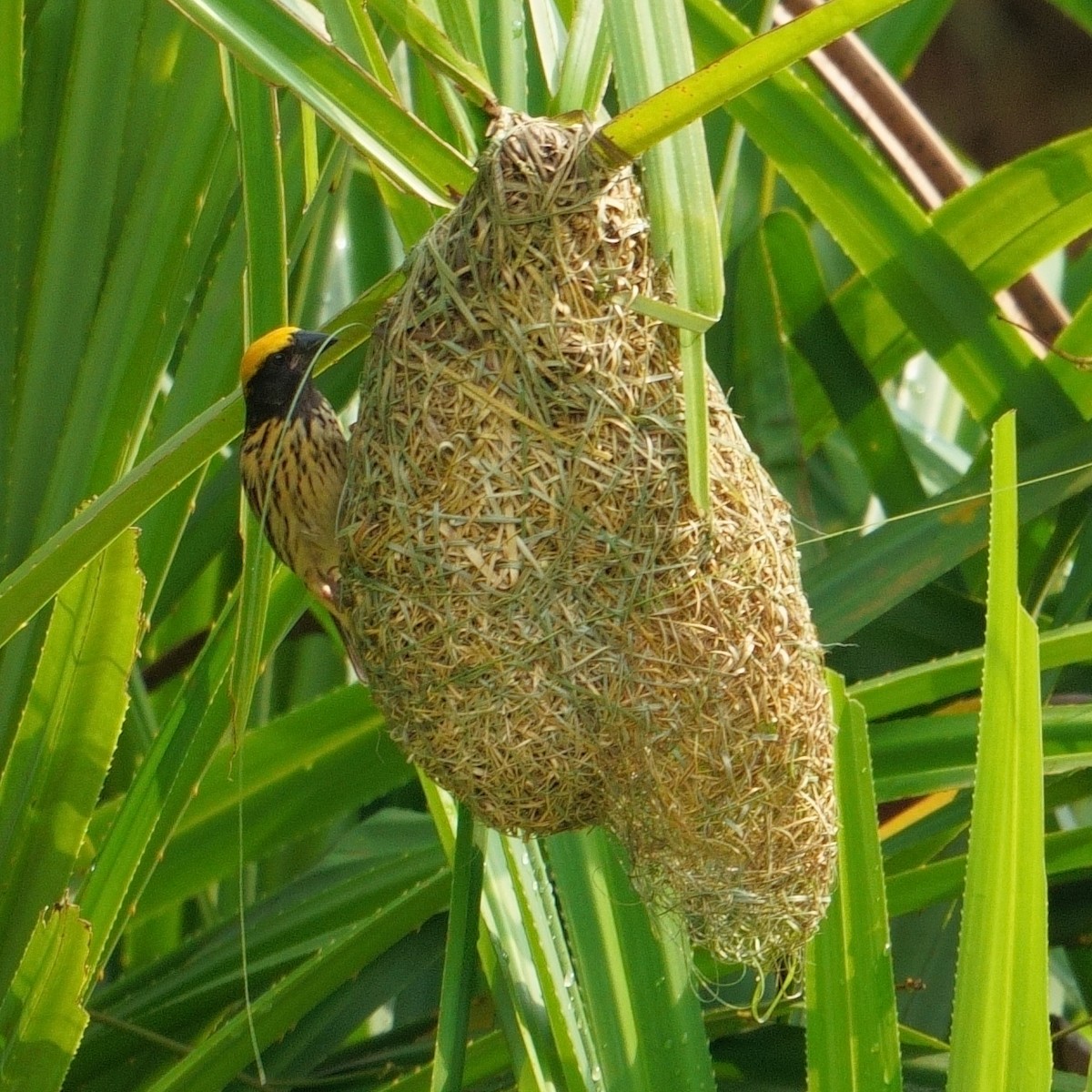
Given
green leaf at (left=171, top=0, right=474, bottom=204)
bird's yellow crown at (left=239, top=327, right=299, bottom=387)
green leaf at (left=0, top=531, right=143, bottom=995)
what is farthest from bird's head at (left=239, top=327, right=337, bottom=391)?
green leaf at (left=171, top=0, right=474, bottom=204)

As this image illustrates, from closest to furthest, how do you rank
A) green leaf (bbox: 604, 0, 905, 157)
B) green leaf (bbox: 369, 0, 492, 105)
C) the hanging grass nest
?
green leaf (bbox: 604, 0, 905, 157) → green leaf (bbox: 369, 0, 492, 105) → the hanging grass nest

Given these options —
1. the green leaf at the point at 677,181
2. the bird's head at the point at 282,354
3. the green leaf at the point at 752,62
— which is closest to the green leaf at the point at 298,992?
the bird's head at the point at 282,354

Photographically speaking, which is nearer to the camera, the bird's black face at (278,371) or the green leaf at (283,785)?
the bird's black face at (278,371)

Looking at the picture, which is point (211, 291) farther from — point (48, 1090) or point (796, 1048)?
point (796, 1048)

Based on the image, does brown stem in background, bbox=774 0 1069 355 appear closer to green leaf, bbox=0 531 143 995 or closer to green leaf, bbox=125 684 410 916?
green leaf, bbox=125 684 410 916

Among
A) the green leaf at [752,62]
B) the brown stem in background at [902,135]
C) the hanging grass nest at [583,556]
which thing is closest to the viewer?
the green leaf at [752,62]

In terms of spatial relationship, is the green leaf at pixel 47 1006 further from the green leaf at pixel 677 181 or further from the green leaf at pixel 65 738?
the green leaf at pixel 677 181
